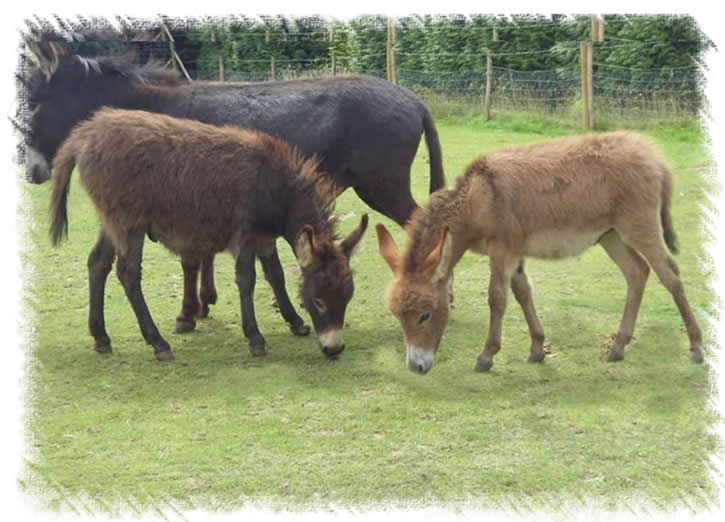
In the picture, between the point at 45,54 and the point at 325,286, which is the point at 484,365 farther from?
the point at 45,54

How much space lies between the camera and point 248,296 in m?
6.42

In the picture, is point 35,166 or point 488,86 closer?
point 35,166

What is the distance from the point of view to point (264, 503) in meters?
4.17

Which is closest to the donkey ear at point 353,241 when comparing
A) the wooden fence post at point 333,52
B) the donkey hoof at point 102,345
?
the donkey hoof at point 102,345

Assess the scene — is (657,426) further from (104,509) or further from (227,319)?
(227,319)

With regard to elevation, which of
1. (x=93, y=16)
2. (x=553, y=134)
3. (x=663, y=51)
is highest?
(x=93, y=16)

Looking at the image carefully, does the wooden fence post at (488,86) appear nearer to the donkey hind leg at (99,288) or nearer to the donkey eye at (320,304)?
the donkey eye at (320,304)

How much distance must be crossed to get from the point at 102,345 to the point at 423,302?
254cm

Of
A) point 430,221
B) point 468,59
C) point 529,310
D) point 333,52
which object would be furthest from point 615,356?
point 333,52

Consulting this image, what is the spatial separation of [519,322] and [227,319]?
2469 mm

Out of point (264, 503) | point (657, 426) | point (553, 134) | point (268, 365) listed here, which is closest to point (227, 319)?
point (268, 365)

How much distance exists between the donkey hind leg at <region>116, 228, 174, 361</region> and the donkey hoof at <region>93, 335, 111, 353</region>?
32 cm

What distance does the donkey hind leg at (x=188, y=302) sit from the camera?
22.5 feet

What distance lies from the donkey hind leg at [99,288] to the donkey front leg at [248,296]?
1010 mm
